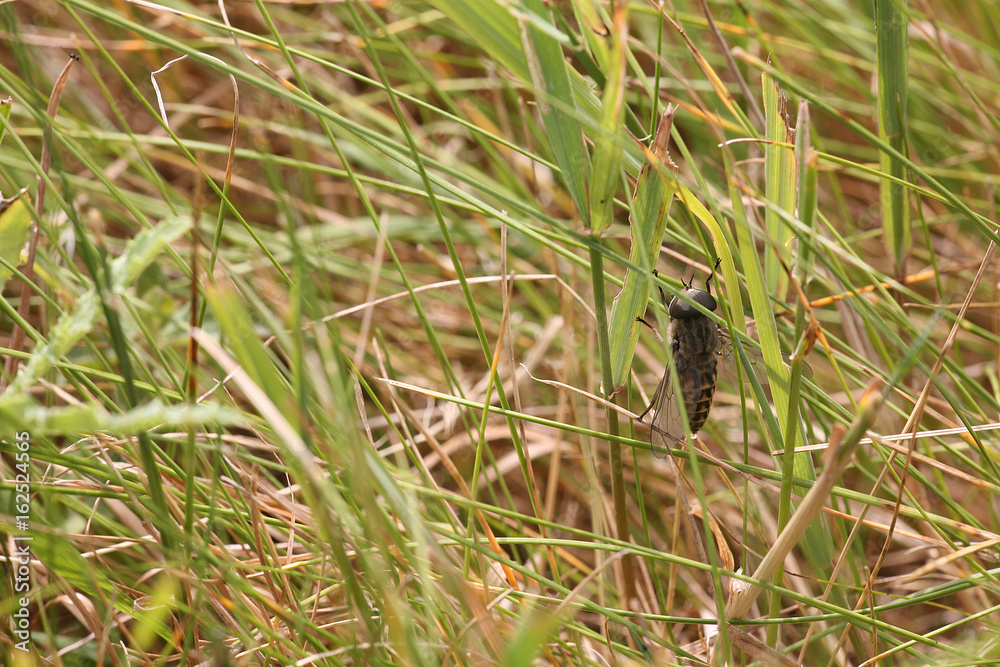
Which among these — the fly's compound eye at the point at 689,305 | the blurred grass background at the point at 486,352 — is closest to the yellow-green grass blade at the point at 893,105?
the blurred grass background at the point at 486,352

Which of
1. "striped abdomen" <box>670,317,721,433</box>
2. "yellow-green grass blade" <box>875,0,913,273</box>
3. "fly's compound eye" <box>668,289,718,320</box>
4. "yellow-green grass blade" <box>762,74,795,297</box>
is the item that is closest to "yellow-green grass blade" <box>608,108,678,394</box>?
"yellow-green grass blade" <box>762,74,795,297</box>

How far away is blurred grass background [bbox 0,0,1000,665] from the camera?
40.5 inches

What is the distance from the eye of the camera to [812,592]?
1751 mm

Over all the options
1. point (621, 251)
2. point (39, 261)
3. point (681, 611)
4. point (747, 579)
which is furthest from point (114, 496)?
point (621, 251)

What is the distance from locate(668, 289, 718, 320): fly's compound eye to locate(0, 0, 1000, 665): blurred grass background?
0.34ft

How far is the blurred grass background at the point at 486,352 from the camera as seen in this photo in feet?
3.37

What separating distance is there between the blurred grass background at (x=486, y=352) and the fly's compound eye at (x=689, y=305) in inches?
4.1

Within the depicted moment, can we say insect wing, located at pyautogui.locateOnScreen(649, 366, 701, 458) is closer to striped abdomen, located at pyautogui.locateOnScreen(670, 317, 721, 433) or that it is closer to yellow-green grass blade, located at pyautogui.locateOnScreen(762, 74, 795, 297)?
striped abdomen, located at pyautogui.locateOnScreen(670, 317, 721, 433)

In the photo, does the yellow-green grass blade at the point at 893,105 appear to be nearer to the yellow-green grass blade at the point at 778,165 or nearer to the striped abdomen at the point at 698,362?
the yellow-green grass blade at the point at 778,165

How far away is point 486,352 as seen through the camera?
142 cm

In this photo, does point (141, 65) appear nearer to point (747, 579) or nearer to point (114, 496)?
point (114, 496)

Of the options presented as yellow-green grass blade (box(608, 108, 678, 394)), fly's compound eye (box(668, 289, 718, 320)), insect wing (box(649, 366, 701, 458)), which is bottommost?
insect wing (box(649, 366, 701, 458))

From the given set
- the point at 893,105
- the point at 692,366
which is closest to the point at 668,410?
the point at 692,366

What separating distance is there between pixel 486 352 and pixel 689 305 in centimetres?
52
